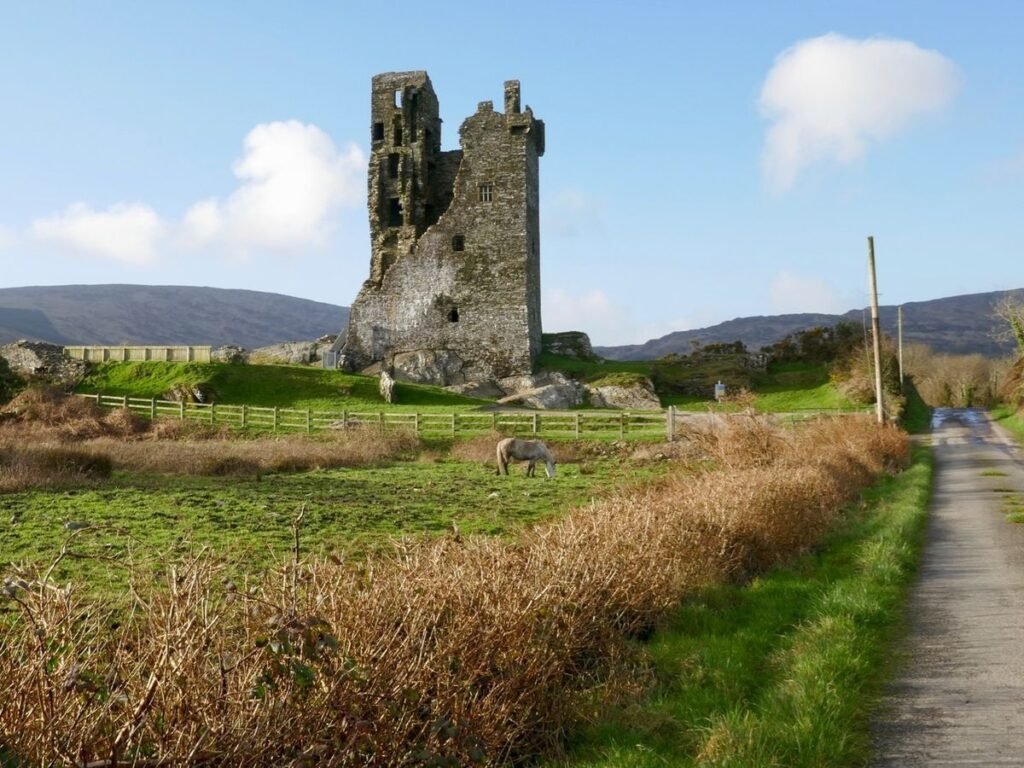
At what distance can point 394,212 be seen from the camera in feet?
197

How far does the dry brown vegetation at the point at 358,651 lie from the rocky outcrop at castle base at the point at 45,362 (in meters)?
44.3

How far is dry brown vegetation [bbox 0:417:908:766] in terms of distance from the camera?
3.98m

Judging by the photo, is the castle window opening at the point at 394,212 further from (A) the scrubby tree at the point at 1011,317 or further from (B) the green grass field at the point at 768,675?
(B) the green grass field at the point at 768,675

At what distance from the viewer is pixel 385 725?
491cm

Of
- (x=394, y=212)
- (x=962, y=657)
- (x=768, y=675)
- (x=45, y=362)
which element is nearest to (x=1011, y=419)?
(x=394, y=212)

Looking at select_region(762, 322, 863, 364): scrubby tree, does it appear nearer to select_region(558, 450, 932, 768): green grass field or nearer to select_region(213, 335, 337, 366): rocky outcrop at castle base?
select_region(213, 335, 337, 366): rocky outcrop at castle base

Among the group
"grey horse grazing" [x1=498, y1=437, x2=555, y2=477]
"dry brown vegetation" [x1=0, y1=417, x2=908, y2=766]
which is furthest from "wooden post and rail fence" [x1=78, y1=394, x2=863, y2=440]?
"dry brown vegetation" [x1=0, y1=417, x2=908, y2=766]

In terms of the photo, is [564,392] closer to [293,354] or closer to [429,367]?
[429,367]

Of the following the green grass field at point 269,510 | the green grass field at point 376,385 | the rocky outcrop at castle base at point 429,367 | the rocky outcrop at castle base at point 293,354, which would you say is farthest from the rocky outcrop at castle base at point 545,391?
the green grass field at point 269,510

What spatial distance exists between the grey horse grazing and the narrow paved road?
1104cm

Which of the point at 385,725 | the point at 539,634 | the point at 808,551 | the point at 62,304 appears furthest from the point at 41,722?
the point at 62,304

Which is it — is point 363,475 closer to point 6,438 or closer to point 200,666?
point 6,438

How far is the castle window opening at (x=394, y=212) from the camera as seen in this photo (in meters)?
59.5

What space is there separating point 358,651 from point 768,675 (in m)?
3.80
